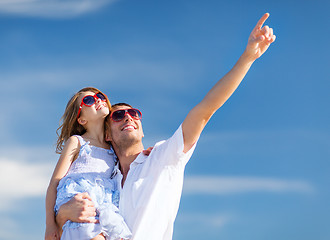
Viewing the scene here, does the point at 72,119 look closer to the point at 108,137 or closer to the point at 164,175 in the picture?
the point at 108,137

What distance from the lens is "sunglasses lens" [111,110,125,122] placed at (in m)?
7.02

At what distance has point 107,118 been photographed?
718 centimetres

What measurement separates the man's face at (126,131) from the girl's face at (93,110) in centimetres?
19

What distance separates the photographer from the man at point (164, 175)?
5449 mm

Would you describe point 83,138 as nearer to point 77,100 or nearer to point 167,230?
point 77,100

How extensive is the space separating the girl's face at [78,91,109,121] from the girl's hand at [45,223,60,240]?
1871 mm

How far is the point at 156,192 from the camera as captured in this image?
19.8 feet

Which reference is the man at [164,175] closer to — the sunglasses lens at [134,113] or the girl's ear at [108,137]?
the girl's ear at [108,137]

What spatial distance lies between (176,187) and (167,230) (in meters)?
0.64

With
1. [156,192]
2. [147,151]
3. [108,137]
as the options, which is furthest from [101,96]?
[156,192]

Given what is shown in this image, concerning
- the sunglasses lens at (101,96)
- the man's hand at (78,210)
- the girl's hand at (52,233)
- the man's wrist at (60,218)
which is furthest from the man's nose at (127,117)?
the girl's hand at (52,233)

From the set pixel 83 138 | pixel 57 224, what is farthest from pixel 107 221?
pixel 83 138

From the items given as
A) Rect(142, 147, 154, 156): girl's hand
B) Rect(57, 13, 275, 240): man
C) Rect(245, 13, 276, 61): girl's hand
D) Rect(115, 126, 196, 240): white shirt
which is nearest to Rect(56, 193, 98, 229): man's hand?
Rect(57, 13, 275, 240): man

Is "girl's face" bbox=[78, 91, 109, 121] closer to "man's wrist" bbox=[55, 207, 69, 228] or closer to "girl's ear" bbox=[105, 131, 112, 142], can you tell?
"girl's ear" bbox=[105, 131, 112, 142]
